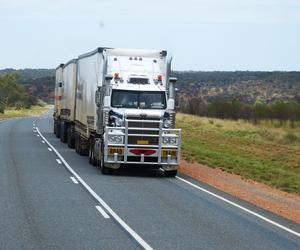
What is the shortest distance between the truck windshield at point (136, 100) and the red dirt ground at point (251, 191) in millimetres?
2692

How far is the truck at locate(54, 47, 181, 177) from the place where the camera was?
21.8 meters

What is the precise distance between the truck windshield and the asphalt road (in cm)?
243

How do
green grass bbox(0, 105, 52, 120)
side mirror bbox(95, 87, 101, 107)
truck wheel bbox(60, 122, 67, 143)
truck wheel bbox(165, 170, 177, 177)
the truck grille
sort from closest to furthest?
1. the truck grille
2. truck wheel bbox(165, 170, 177, 177)
3. side mirror bbox(95, 87, 101, 107)
4. truck wheel bbox(60, 122, 67, 143)
5. green grass bbox(0, 105, 52, 120)

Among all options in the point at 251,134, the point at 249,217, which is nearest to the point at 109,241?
the point at 249,217

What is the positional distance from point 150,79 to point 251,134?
→ 37.2 m

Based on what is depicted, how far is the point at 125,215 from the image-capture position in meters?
13.4

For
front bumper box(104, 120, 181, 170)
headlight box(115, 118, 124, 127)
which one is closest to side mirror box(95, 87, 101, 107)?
headlight box(115, 118, 124, 127)

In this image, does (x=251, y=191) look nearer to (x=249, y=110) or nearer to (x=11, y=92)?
(x=249, y=110)

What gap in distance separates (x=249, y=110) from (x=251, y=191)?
67.0 m

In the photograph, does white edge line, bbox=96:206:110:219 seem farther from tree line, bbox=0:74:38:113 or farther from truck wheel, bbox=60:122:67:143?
tree line, bbox=0:74:38:113

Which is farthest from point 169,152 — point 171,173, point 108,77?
point 108,77

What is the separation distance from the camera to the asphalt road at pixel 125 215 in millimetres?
10680

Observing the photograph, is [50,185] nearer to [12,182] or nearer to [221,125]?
[12,182]

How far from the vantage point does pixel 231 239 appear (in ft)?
36.4
